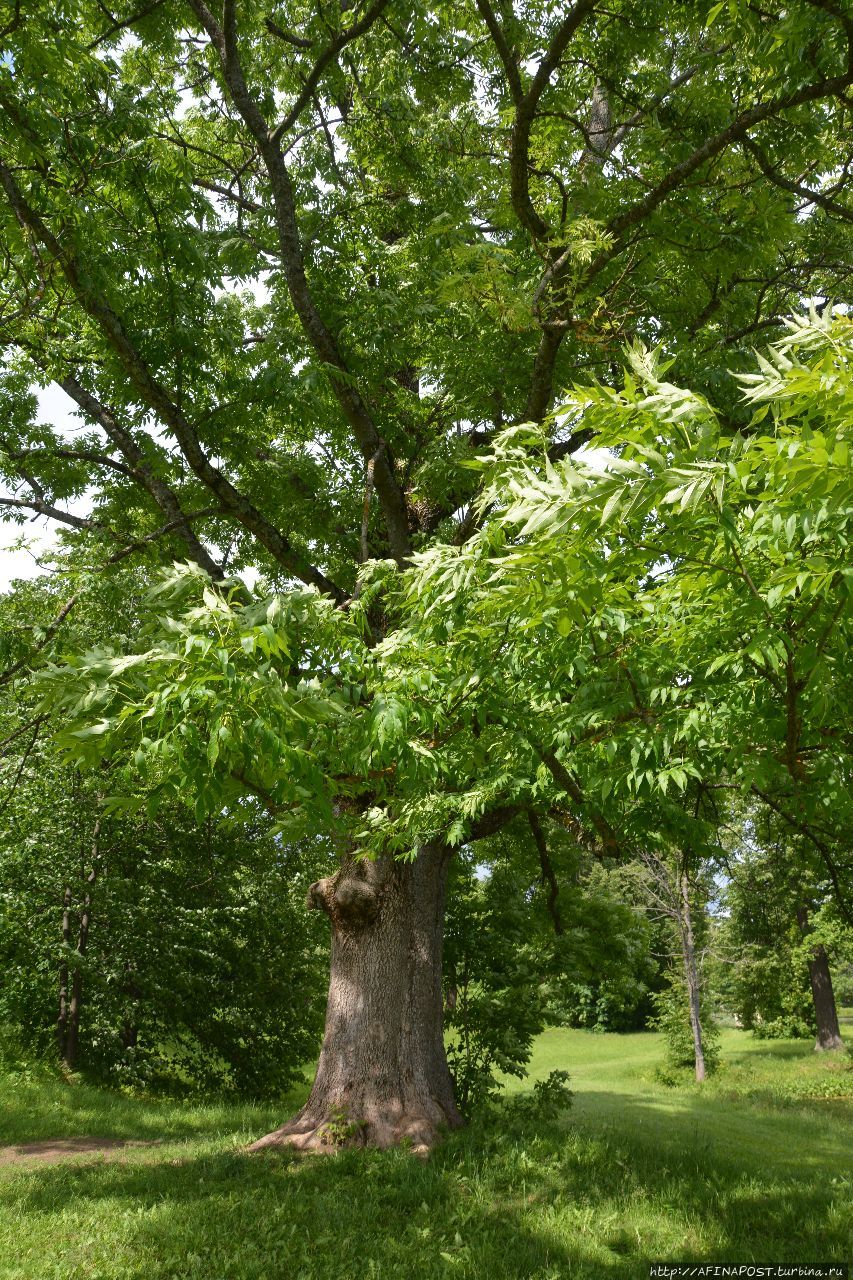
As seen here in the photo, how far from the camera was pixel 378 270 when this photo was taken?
9.57m

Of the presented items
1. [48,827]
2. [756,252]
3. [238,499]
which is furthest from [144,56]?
[48,827]

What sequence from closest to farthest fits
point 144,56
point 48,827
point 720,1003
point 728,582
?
1. point 728,582
2. point 144,56
3. point 48,827
4. point 720,1003

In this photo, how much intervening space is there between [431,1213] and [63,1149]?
18.7 feet

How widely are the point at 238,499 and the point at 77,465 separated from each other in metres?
3.61

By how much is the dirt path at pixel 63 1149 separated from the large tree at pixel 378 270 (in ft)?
9.67

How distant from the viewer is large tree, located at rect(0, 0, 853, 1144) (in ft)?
19.7

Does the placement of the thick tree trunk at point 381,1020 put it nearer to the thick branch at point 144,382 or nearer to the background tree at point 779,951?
the thick branch at point 144,382

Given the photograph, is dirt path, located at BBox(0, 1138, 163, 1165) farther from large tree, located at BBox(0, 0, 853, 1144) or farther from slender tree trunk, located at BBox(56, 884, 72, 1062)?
slender tree trunk, located at BBox(56, 884, 72, 1062)

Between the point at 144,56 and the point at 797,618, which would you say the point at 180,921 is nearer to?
the point at 144,56

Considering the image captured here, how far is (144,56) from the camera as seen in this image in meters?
9.30

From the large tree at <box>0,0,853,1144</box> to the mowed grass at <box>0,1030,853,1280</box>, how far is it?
1.10 meters

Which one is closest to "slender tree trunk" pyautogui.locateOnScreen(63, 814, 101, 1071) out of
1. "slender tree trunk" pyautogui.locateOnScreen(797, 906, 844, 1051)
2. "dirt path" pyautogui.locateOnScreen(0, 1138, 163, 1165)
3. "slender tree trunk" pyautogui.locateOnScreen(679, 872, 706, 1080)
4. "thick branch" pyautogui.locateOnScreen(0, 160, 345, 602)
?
"dirt path" pyautogui.locateOnScreen(0, 1138, 163, 1165)

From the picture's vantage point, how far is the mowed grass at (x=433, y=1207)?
544cm

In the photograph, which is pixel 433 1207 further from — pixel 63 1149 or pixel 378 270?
pixel 378 270
